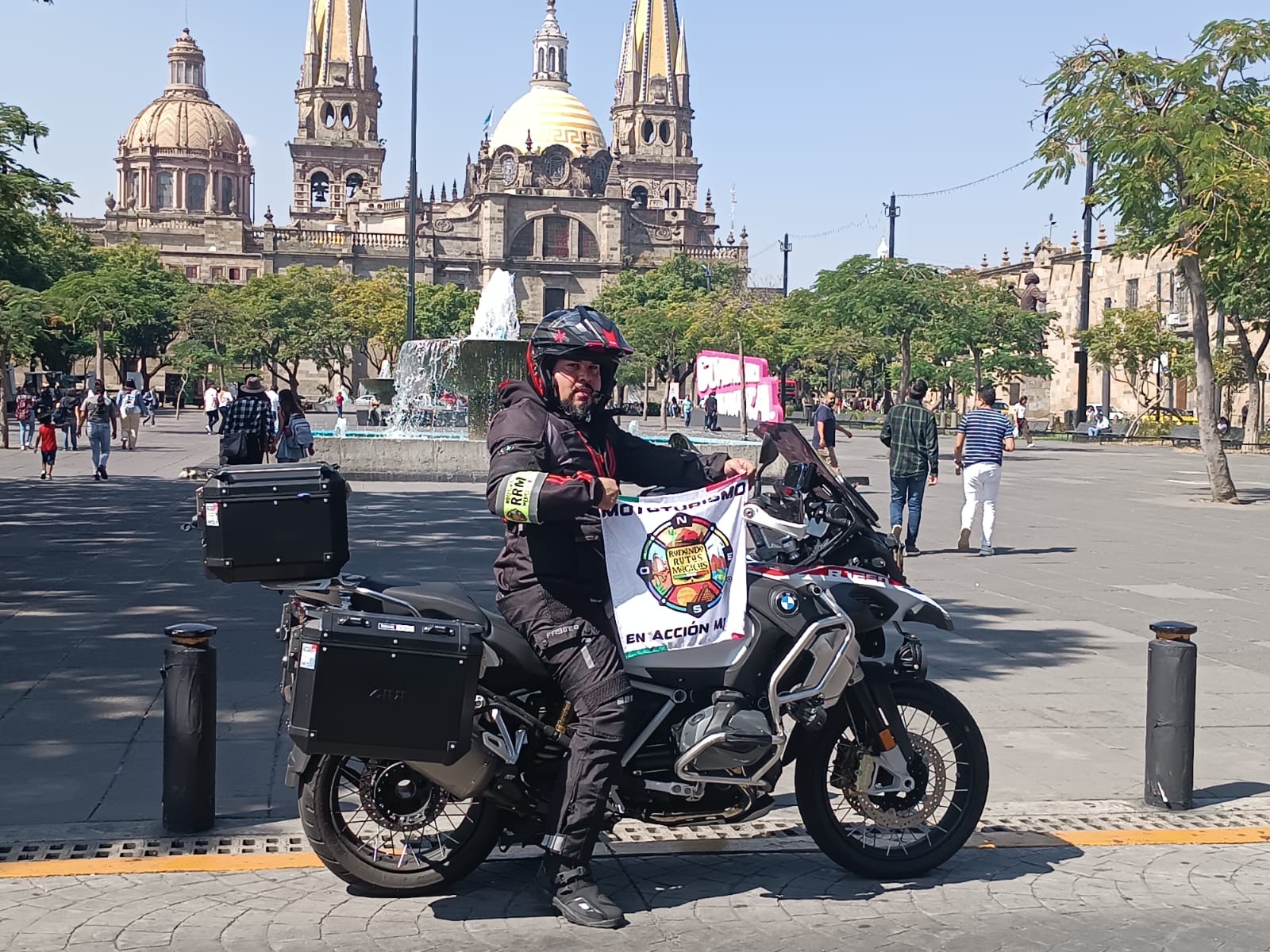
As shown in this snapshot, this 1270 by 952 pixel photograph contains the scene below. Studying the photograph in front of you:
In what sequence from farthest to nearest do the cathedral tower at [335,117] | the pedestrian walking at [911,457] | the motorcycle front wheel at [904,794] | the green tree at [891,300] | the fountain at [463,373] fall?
the cathedral tower at [335,117] < the green tree at [891,300] < the fountain at [463,373] < the pedestrian walking at [911,457] < the motorcycle front wheel at [904,794]

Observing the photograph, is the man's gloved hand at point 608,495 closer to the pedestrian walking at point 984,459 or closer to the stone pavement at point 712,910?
the stone pavement at point 712,910

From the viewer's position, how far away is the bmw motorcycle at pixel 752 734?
4.71 meters

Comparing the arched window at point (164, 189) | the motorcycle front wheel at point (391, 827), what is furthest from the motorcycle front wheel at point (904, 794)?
the arched window at point (164, 189)

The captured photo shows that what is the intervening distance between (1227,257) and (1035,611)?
12110mm

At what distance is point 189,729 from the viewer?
5441 mm

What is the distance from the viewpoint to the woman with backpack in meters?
16.9

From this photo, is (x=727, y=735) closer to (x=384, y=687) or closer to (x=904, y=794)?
(x=904, y=794)

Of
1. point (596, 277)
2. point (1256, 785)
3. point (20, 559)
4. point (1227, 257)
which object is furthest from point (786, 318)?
point (1256, 785)

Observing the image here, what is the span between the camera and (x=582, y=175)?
11519 centimetres

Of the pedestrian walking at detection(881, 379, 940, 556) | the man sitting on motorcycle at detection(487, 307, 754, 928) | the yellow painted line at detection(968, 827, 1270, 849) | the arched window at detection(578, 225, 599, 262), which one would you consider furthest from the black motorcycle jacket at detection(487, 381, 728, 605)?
the arched window at detection(578, 225, 599, 262)

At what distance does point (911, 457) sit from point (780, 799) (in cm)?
845

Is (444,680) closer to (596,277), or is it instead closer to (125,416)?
(125,416)

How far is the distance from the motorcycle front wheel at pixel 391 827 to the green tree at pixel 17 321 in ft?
90.7

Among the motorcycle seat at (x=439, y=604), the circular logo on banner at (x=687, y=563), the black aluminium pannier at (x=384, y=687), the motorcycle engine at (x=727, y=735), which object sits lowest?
the motorcycle engine at (x=727, y=735)
